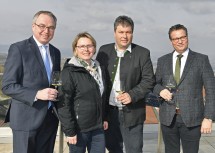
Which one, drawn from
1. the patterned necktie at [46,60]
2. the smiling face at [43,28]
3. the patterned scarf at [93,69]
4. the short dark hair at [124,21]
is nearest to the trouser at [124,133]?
the patterned scarf at [93,69]

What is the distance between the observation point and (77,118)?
11.3 feet

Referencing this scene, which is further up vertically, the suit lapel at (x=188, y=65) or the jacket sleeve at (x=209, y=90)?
the suit lapel at (x=188, y=65)

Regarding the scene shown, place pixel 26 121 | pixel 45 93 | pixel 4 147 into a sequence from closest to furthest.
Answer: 1. pixel 45 93
2. pixel 26 121
3. pixel 4 147

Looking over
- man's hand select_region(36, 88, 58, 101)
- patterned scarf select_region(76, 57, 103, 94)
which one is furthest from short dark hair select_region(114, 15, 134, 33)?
man's hand select_region(36, 88, 58, 101)

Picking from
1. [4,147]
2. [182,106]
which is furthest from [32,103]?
[4,147]

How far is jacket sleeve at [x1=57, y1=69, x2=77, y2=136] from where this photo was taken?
3.33m

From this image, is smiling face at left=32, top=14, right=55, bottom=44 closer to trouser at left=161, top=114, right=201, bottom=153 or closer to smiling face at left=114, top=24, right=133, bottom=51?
smiling face at left=114, top=24, right=133, bottom=51

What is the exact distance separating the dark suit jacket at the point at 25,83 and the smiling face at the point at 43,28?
11 cm

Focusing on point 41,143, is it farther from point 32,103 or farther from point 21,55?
point 21,55

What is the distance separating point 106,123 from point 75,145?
522mm

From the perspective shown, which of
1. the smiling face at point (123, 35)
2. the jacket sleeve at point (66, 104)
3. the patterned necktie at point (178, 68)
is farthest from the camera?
the patterned necktie at point (178, 68)

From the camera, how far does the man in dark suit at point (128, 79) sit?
3.68m

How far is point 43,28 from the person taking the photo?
3.38 meters

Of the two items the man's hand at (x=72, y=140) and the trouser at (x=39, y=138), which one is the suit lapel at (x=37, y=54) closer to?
the trouser at (x=39, y=138)
